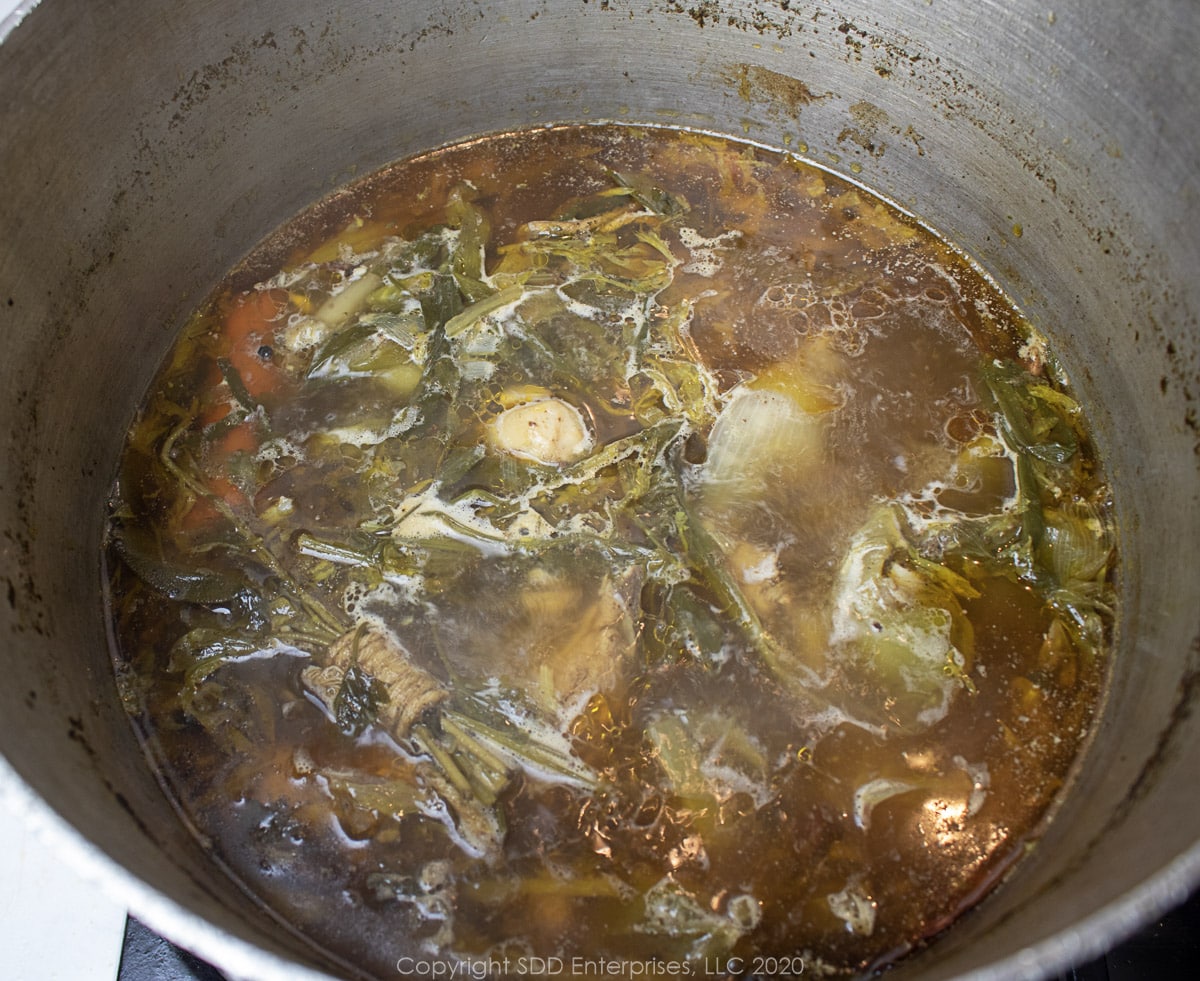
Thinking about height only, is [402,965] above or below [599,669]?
below

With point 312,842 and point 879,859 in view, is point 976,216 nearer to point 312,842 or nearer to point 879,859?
point 879,859

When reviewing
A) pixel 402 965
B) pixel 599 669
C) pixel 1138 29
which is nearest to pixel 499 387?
pixel 599 669

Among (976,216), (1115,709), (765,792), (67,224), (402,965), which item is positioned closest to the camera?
(402,965)
